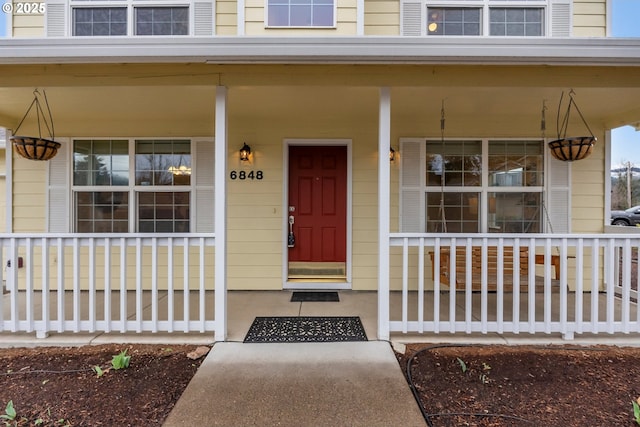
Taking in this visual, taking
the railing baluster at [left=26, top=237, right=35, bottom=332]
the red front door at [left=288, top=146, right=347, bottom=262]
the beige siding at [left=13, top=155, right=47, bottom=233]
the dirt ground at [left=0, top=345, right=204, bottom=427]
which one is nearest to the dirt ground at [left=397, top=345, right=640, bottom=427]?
the dirt ground at [left=0, top=345, right=204, bottom=427]

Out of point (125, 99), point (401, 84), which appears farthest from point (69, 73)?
point (401, 84)

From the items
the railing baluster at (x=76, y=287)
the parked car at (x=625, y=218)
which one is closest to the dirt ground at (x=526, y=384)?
the railing baluster at (x=76, y=287)

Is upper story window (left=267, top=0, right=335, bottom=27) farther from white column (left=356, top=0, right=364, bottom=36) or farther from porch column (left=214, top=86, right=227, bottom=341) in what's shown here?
porch column (left=214, top=86, right=227, bottom=341)

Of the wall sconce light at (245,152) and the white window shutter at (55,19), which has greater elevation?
the white window shutter at (55,19)

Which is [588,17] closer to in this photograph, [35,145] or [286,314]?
[286,314]

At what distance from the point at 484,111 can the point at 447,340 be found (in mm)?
2683

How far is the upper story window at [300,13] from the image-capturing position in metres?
4.16

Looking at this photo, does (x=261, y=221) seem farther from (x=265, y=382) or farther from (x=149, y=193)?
(x=265, y=382)

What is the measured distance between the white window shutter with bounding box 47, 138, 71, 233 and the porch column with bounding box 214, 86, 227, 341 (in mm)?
2870

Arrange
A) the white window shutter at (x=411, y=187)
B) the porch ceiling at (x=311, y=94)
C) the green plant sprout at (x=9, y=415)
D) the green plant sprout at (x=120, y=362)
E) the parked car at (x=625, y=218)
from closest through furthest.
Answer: the green plant sprout at (x=9, y=415), the green plant sprout at (x=120, y=362), the porch ceiling at (x=311, y=94), the white window shutter at (x=411, y=187), the parked car at (x=625, y=218)

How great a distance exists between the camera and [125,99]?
3484 millimetres

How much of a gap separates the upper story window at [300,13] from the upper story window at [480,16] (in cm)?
98

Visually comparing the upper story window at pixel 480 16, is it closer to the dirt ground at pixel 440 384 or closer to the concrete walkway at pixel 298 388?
the dirt ground at pixel 440 384

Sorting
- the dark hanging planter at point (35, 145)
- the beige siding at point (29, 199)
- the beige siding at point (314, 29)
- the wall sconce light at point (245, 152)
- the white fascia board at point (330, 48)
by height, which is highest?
the beige siding at point (314, 29)
